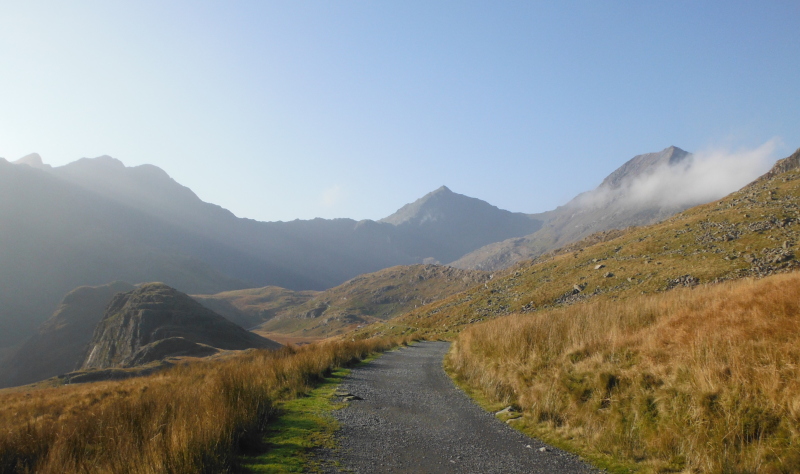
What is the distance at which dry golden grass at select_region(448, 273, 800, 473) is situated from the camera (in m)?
5.37

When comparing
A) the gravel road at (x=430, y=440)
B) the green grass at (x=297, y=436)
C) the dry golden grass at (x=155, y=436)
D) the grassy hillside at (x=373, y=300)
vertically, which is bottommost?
the grassy hillside at (x=373, y=300)

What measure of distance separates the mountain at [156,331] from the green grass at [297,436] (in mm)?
57436

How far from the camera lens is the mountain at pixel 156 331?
63.5 m

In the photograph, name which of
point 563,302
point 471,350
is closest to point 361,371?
point 471,350

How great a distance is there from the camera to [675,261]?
3572 cm

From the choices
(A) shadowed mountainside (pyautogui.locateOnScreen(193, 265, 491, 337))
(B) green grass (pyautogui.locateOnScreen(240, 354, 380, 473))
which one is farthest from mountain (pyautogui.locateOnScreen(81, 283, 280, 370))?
(B) green grass (pyautogui.locateOnScreen(240, 354, 380, 473))

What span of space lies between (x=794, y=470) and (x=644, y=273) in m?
35.3

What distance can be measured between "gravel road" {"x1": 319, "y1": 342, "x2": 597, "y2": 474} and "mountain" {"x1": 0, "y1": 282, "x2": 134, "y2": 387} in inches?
4722

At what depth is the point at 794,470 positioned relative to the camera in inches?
183

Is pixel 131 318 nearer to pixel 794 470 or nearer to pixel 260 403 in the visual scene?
pixel 260 403

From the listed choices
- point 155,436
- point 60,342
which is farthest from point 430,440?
point 60,342

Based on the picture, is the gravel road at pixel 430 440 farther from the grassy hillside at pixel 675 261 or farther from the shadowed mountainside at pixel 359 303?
the shadowed mountainside at pixel 359 303

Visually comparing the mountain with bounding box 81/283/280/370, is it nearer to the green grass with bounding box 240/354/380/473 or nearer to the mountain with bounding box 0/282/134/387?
the mountain with bounding box 0/282/134/387

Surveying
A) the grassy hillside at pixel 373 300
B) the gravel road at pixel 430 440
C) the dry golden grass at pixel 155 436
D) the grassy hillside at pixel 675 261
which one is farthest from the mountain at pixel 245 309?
the dry golden grass at pixel 155 436
